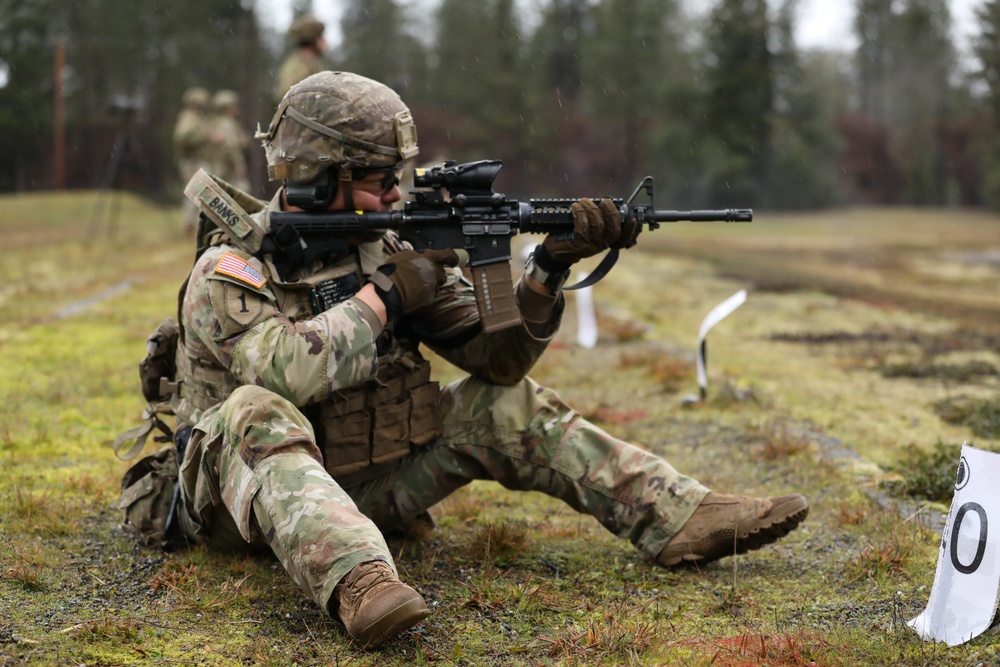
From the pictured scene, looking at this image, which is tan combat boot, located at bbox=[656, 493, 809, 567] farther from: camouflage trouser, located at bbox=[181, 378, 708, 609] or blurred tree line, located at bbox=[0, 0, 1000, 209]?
blurred tree line, located at bbox=[0, 0, 1000, 209]

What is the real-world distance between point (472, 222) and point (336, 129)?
0.63 meters

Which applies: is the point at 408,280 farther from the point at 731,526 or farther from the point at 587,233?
the point at 731,526

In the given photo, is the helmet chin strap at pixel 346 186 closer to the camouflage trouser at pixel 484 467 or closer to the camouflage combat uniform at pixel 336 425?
the camouflage combat uniform at pixel 336 425

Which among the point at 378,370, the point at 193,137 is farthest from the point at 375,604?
the point at 193,137

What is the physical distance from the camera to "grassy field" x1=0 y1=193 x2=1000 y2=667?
3361mm

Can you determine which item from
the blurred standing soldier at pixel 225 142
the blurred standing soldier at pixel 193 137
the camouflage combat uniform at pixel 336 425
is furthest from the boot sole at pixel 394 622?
the blurred standing soldier at pixel 193 137

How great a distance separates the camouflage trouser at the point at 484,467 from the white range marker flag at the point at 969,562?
0.99 m

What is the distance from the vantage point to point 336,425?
3936 mm

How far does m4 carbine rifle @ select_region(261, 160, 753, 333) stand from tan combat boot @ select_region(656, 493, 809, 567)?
1.04 metres

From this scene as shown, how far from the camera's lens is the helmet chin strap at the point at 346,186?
163 inches

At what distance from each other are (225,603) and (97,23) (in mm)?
46428

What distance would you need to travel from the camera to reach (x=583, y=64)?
153 feet

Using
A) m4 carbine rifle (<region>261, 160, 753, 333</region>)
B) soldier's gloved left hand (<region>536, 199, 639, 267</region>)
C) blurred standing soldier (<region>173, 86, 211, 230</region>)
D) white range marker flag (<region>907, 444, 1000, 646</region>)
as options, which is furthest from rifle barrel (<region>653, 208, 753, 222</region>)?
blurred standing soldier (<region>173, 86, 211, 230</region>)

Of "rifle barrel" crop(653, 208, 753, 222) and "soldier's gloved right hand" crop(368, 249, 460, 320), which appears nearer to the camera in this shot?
"soldier's gloved right hand" crop(368, 249, 460, 320)
